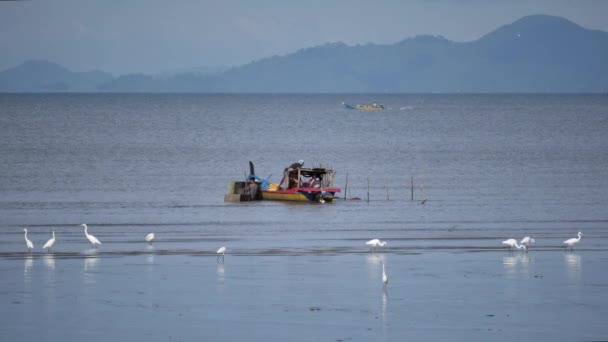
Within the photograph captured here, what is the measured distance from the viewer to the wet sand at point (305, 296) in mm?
20094

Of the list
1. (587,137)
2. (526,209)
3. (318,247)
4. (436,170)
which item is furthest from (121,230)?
(587,137)

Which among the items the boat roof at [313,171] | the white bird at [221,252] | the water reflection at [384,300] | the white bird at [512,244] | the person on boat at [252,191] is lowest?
the water reflection at [384,300]

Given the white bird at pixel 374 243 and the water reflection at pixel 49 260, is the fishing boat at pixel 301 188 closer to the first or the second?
the white bird at pixel 374 243

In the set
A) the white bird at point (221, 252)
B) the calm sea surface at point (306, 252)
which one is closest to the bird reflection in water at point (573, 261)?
the calm sea surface at point (306, 252)

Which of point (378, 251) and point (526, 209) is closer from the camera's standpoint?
point (378, 251)

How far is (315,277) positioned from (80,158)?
5306 cm

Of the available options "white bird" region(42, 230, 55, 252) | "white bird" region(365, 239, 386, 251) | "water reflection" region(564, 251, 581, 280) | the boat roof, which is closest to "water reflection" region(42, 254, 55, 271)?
"white bird" region(42, 230, 55, 252)

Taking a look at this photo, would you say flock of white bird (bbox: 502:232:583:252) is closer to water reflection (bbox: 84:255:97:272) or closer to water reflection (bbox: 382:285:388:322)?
water reflection (bbox: 382:285:388:322)

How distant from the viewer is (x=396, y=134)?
112 metres

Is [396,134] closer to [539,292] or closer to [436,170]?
[436,170]

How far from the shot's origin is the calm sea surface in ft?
68.3

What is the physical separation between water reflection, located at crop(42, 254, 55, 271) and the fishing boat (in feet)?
62.7

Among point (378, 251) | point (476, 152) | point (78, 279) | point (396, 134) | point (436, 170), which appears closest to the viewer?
point (78, 279)

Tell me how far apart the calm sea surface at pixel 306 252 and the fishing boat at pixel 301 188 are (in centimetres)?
81
